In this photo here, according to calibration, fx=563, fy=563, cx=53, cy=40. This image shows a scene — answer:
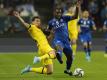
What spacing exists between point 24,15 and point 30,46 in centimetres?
540

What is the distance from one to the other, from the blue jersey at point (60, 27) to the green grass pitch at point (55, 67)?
1.35 m

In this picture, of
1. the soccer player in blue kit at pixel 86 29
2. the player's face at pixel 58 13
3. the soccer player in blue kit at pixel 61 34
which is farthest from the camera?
the soccer player in blue kit at pixel 86 29

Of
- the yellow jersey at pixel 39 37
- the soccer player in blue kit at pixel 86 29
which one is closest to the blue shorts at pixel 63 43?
the yellow jersey at pixel 39 37

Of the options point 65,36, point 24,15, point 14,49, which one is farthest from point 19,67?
point 24,15

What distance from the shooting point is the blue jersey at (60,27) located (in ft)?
63.7

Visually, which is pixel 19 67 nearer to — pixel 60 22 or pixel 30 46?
pixel 60 22

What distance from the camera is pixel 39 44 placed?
60.0 ft

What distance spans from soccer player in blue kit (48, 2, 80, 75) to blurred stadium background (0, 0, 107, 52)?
12229 mm

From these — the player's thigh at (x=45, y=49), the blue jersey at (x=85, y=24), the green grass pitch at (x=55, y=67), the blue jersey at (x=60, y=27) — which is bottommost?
the green grass pitch at (x=55, y=67)

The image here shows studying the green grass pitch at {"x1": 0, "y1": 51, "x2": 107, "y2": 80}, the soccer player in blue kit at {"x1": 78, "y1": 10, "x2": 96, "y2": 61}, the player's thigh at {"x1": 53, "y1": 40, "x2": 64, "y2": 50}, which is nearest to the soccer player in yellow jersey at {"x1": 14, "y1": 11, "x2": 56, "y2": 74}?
the green grass pitch at {"x1": 0, "y1": 51, "x2": 107, "y2": 80}

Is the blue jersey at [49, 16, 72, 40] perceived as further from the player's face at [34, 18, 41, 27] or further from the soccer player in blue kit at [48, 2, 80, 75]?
the player's face at [34, 18, 41, 27]

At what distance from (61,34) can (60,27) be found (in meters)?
0.25

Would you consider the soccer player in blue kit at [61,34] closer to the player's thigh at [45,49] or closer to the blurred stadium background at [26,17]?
the player's thigh at [45,49]

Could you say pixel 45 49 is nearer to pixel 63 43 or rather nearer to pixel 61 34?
pixel 63 43
